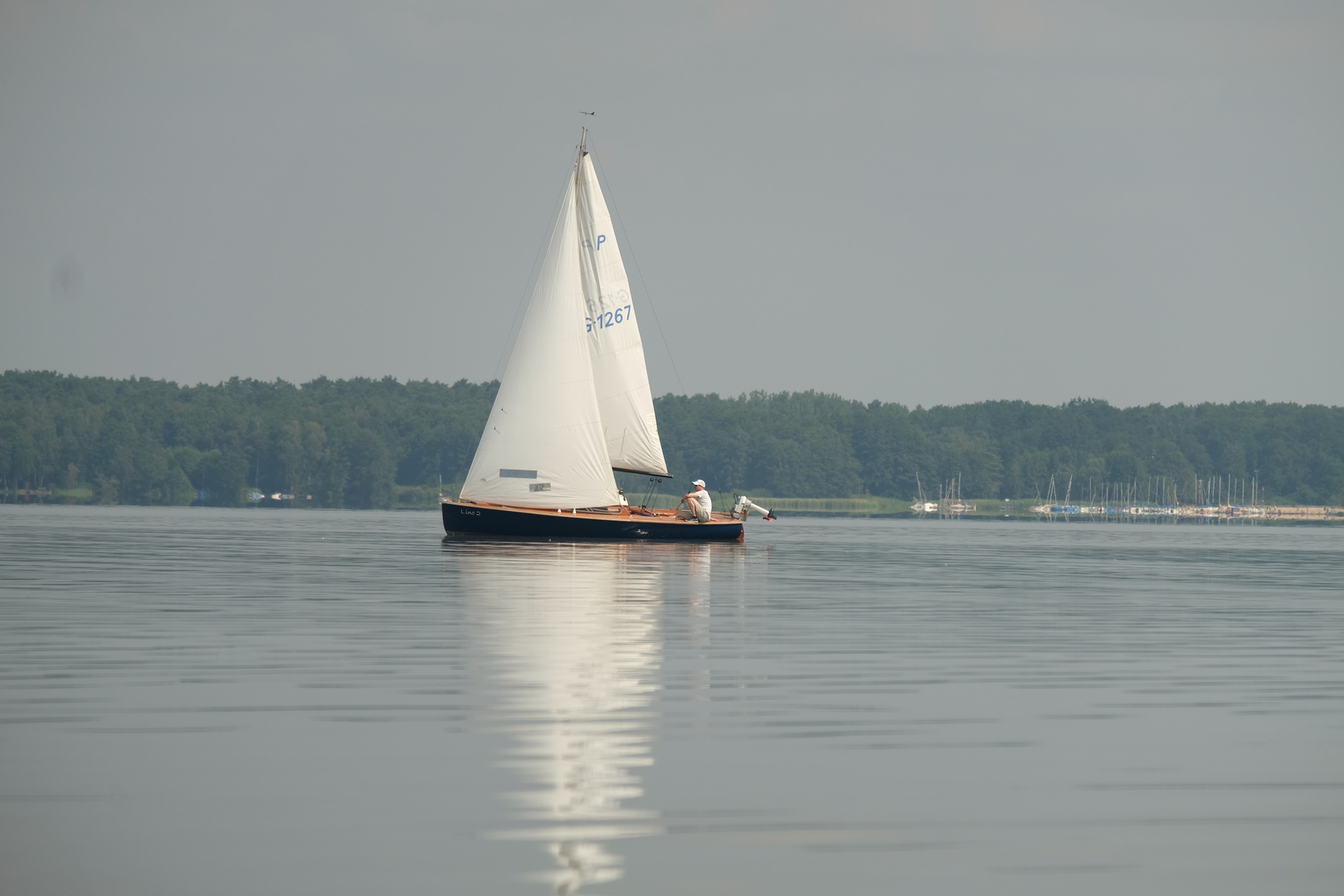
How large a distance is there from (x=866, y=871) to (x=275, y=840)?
3.62 meters

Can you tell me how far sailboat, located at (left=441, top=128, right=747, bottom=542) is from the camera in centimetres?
5788

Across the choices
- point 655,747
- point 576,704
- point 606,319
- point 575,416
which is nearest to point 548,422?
point 575,416

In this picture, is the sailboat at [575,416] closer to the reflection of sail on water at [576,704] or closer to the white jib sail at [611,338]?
the white jib sail at [611,338]

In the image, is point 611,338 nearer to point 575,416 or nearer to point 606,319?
point 606,319

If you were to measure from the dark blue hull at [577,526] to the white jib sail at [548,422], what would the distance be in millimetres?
705

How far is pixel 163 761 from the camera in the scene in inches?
504

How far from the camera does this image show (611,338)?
5981cm

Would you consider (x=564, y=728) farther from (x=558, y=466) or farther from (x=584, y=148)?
(x=584, y=148)

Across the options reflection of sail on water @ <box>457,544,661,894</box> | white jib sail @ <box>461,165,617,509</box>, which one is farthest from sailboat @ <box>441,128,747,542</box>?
reflection of sail on water @ <box>457,544,661,894</box>

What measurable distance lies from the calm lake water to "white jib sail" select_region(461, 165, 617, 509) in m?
27.1

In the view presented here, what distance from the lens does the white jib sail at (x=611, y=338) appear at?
59781mm

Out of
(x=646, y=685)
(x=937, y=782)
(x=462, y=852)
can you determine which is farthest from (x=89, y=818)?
(x=646, y=685)

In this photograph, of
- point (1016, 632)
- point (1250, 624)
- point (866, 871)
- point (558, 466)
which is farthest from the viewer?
point (558, 466)

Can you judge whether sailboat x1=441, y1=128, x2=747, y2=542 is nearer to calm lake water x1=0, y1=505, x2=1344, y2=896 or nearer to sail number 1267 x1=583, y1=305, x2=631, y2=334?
sail number 1267 x1=583, y1=305, x2=631, y2=334
